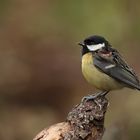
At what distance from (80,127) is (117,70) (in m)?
1.63

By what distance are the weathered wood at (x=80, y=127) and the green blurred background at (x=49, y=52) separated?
3.87m

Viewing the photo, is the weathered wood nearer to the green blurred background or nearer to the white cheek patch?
the white cheek patch

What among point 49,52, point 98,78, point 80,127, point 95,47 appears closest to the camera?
point 80,127

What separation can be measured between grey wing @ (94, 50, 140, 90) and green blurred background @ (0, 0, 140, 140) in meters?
2.47

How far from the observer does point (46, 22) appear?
1048cm

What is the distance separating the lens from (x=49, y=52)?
10383 millimetres

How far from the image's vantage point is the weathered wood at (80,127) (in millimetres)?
4293

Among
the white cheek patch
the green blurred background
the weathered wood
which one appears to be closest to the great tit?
the white cheek patch

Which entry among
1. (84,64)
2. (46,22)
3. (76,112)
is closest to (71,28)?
(46,22)

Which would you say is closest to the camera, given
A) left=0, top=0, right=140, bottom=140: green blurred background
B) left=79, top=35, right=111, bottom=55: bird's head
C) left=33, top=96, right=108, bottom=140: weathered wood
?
left=33, top=96, right=108, bottom=140: weathered wood

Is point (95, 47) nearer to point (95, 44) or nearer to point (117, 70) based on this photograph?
point (95, 44)

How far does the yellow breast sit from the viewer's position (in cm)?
586

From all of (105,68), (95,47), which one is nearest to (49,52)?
(95,47)

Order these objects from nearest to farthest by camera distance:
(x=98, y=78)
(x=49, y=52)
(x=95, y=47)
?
(x=98, y=78)
(x=95, y=47)
(x=49, y=52)
